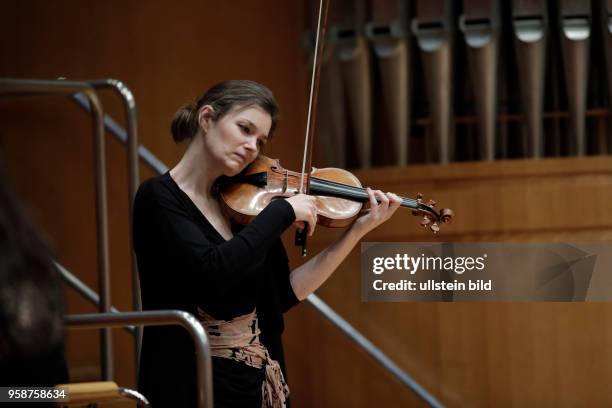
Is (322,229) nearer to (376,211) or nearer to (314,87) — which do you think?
(314,87)

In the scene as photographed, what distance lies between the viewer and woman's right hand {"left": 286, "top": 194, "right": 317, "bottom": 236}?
219 cm

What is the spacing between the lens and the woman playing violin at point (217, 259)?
2.07 meters

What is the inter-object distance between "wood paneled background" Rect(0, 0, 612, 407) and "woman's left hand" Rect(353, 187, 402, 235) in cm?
142

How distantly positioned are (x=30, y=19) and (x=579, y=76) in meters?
2.05

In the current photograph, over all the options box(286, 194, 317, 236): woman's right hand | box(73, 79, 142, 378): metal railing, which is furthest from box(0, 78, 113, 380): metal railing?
box(286, 194, 317, 236): woman's right hand

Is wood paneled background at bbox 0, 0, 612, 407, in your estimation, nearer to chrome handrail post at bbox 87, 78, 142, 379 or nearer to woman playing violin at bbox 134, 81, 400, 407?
chrome handrail post at bbox 87, 78, 142, 379

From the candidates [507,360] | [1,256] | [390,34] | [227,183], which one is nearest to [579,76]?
[390,34]

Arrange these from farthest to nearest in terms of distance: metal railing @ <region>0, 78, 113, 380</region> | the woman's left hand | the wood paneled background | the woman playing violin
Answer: the wood paneled background, metal railing @ <region>0, 78, 113, 380</region>, the woman's left hand, the woman playing violin

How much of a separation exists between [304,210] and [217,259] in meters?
0.26

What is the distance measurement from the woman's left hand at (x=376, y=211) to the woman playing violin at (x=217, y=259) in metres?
0.21

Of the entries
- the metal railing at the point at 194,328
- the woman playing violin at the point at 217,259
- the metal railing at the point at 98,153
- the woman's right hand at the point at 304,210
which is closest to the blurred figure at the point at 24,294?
the metal railing at the point at 194,328

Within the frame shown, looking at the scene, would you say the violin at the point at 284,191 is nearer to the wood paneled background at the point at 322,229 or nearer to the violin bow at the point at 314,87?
the violin bow at the point at 314,87

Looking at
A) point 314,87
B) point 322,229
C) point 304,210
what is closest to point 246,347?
point 304,210

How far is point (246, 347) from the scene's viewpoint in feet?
6.96
